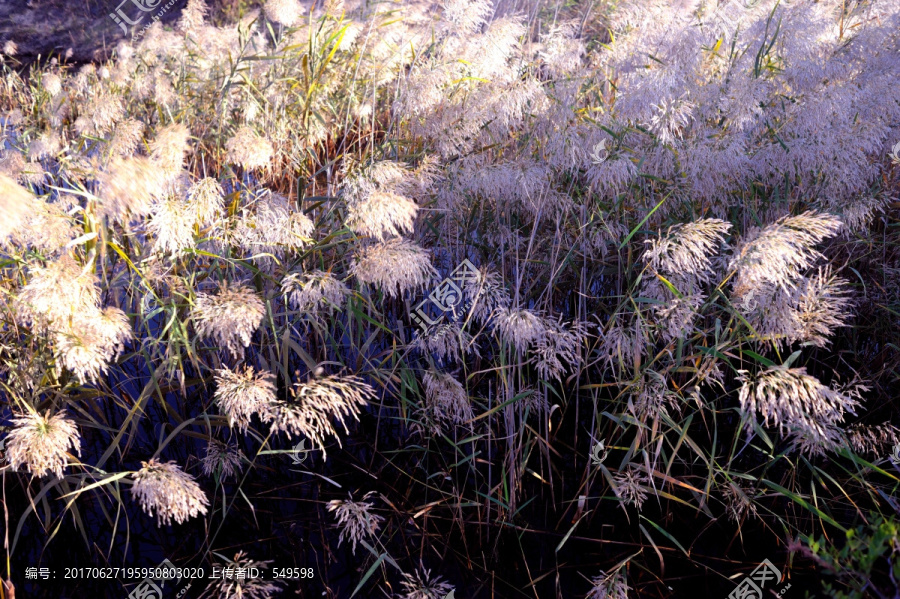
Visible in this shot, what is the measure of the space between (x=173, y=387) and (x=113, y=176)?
91 cm

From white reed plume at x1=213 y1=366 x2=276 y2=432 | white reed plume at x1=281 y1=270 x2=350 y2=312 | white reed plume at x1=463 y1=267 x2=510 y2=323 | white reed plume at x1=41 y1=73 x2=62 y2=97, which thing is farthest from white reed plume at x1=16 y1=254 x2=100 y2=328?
white reed plume at x1=41 y1=73 x2=62 y2=97

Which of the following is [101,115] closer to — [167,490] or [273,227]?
[273,227]

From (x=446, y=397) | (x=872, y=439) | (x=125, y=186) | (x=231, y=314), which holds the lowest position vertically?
(x=872, y=439)

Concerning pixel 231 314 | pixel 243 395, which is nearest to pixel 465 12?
pixel 231 314

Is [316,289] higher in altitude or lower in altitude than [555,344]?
higher

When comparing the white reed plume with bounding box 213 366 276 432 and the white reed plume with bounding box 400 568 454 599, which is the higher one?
the white reed plume with bounding box 213 366 276 432

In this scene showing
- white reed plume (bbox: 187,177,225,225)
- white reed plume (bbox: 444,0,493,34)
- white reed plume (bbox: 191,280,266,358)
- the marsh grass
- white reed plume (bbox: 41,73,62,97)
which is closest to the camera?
white reed plume (bbox: 191,280,266,358)

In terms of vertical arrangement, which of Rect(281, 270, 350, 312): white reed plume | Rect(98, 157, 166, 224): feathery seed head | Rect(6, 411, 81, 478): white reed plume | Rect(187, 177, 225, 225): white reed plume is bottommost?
Rect(6, 411, 81, 478): white reed plume

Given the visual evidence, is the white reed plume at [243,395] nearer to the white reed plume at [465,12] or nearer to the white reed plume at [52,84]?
the white reed plume at [465,12]

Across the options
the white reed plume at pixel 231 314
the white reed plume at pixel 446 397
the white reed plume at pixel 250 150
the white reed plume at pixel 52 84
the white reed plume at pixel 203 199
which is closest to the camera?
the white reed plume at pixel 231 314

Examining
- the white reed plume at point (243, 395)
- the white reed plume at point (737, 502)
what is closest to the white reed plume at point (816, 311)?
the white reed plume at point (737, 502)

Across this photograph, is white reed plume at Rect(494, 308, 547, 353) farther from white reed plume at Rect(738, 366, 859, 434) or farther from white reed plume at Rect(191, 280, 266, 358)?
white reed plume at Rect(191, 280, 266, 358)

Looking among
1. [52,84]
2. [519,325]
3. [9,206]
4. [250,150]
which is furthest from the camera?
[52,84]

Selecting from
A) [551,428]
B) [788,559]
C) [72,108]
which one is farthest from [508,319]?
[72,108]
